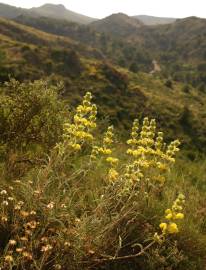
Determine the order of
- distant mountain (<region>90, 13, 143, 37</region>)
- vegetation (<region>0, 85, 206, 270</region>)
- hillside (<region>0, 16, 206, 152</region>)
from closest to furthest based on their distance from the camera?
vegetation (<region>0, 85, 206, 270</region>) → hillside (<region>0, 16, 206, 152</region>) → distant mountain (<region>90, 13, 143, 37</region>)

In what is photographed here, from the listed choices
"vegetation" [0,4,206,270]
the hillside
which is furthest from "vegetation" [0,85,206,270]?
the hillside

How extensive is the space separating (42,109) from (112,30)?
168 m

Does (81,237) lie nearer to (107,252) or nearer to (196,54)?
(107,252)

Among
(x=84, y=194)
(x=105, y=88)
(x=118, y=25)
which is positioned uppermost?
(x=84, y=194)

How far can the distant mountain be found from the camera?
538ft

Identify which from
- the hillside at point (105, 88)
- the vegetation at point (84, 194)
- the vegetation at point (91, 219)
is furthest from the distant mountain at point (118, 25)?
the vegetation at point (91, 219)

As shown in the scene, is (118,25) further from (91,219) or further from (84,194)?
(91,219)

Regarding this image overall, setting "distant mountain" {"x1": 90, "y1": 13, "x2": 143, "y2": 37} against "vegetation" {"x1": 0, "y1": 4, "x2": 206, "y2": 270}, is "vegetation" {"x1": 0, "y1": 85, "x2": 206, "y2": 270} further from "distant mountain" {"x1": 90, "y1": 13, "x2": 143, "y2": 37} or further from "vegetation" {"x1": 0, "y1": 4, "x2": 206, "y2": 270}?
"distant mountain" {"x1": 90, "y1": 13, "x2": 143, "y2": 37}

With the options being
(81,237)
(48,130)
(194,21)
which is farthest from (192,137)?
(194,21)

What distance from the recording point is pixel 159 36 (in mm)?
139750

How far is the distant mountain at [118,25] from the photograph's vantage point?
6450 inches

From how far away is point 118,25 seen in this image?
175125mm

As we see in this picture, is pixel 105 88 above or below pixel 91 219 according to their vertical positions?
below

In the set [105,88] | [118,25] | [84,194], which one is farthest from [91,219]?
[118,25]
